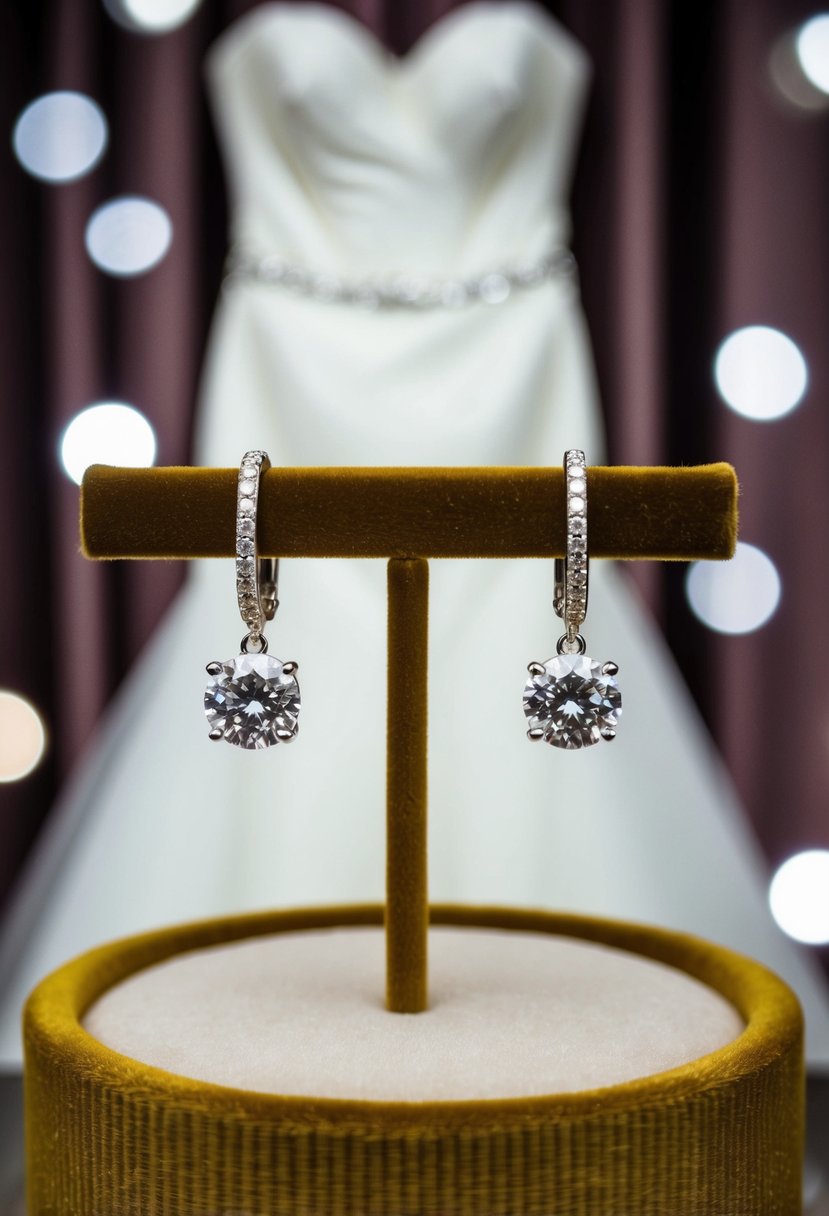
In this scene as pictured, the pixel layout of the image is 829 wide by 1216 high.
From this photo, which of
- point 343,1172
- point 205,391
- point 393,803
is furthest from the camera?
point 205,391

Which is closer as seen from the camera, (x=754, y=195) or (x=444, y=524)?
(x=444, y=524)

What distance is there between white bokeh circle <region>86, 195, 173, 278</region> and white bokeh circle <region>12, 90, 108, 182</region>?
0.17ft

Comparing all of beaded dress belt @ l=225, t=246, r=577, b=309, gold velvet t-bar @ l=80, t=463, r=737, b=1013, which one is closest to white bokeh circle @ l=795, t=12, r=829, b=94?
beaded dress belt @ l=225, t=246, r=577, b=309

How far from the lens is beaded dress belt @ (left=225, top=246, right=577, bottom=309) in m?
1.07

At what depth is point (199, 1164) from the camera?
15.4 inches

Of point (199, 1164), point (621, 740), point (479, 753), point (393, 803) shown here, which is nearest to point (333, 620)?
point (479, 753)

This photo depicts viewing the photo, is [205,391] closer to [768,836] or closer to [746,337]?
[746,337]

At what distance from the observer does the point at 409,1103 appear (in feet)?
1.25

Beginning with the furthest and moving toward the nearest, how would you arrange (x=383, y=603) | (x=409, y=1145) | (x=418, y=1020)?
1. (x=383, y=603)
2. (x=418, y=1020)
3. (x=409, y=1145)

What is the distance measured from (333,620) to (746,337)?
555mm

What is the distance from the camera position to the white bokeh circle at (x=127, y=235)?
118 centimetres

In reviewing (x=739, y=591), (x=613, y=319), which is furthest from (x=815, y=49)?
(x=739, y=591)

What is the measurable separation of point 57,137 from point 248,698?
957mm

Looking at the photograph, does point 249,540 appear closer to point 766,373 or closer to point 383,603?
point 383,603
